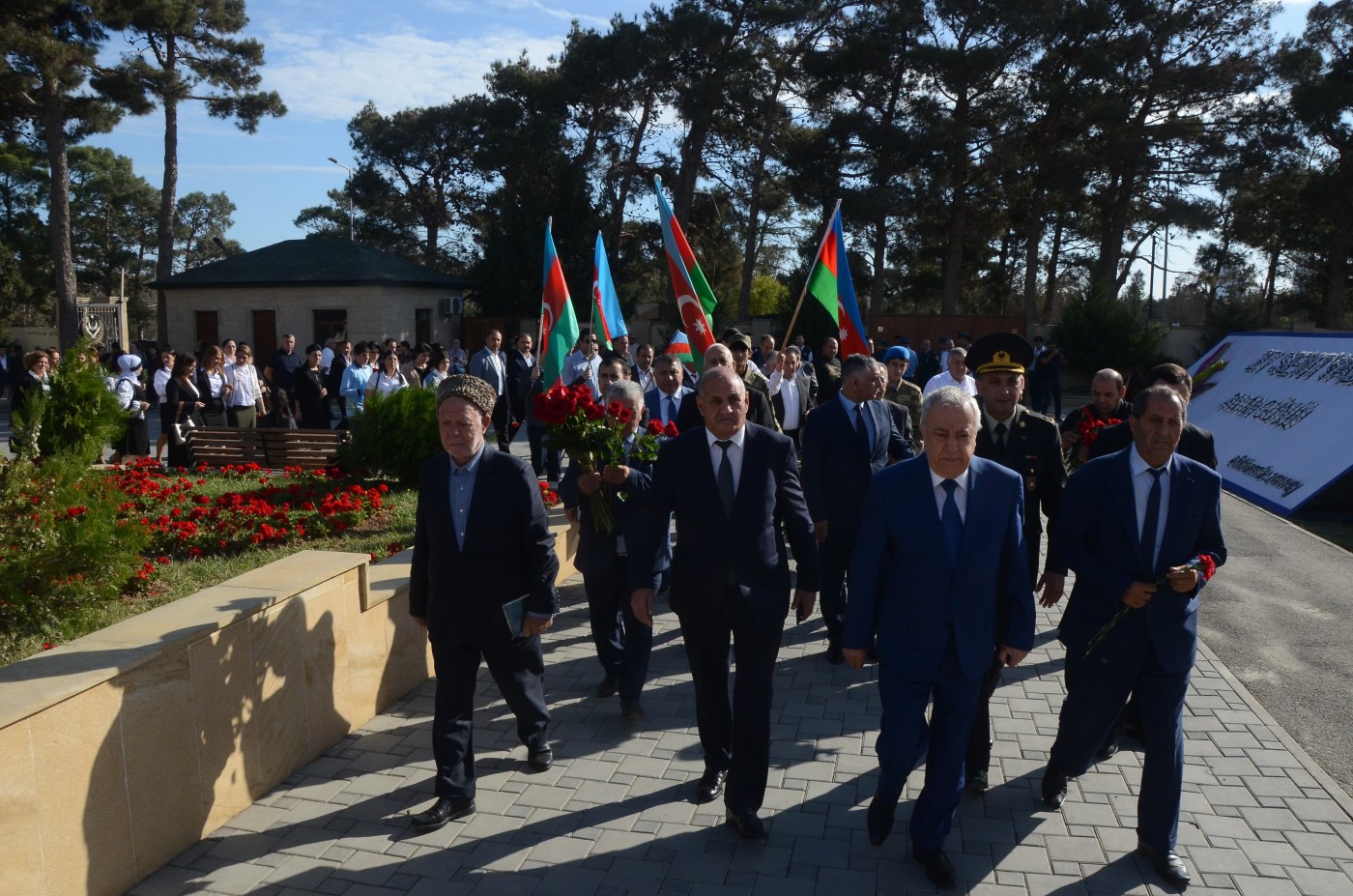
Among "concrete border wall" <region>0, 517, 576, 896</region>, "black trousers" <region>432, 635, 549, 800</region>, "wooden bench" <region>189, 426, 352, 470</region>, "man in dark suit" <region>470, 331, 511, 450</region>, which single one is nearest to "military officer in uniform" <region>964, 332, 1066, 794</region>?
"black trousers" <region>432, 635, 549, 800</region>

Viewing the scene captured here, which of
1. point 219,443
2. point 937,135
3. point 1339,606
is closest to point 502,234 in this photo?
point 937,135

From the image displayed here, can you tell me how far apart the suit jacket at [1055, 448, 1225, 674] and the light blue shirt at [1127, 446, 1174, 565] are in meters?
0.01

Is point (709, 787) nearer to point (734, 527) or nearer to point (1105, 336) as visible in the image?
point (734, 527)

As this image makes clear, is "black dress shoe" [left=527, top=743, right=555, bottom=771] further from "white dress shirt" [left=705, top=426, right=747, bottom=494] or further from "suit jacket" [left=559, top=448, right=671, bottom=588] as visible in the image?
"white dress shirt" [left=705, top=426, right=747, bottom=494]

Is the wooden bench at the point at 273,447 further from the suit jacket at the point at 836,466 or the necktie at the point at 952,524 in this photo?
the necktie at the point at 952,524

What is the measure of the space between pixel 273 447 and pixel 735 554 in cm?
921

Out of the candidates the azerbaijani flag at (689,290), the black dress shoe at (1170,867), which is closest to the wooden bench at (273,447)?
the azerbaijani flag at (689,290)

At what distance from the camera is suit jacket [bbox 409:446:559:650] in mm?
4379

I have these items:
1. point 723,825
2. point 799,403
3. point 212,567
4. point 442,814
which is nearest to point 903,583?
point 723,825

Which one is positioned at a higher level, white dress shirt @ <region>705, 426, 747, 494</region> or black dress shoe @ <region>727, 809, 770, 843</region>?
white dress shirt @ <region>705, 426, 747, 494</region>

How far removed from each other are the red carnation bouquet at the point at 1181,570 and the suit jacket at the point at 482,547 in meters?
2.27

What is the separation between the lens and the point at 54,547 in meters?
4.92

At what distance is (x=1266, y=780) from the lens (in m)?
4.84

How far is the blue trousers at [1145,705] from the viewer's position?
3.96 m
